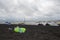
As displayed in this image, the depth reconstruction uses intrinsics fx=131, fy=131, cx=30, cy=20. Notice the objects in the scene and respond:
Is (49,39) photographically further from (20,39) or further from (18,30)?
(18,30)

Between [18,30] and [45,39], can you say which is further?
[18,30]

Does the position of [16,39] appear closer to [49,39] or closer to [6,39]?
[6,39]

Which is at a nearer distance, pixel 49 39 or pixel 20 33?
pixel 49 39

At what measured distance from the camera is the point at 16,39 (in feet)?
68.5

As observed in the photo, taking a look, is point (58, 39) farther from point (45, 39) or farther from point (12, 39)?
point (12, 39)

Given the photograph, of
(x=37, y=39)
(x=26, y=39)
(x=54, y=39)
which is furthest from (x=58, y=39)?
(x=26, y=39)

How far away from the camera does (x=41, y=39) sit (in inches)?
846

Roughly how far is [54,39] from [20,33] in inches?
280

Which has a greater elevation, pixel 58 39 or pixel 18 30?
pixel 18 30

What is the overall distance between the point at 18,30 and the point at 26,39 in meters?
5.22

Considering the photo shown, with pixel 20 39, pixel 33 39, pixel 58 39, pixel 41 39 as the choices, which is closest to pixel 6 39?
pixel 20 39

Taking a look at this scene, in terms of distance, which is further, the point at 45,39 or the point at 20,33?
the point at 20,33

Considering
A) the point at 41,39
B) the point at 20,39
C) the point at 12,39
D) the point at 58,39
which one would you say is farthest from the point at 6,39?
the point at 58,39

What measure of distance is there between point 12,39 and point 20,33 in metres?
4.29
